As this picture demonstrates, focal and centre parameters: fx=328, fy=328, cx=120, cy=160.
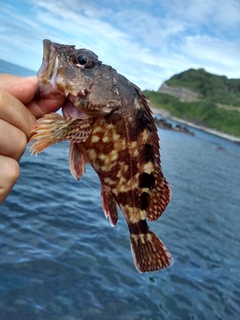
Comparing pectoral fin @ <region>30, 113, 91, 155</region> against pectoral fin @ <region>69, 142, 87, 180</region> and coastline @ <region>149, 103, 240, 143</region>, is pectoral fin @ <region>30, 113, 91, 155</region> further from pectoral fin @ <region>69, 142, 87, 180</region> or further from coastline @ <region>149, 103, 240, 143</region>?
coastline @ <region>149, 103, 240, 143</region>

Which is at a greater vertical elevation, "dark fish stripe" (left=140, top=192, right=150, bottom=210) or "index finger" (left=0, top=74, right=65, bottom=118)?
"index finger" (left=0, top=74, right=65, bottom=118)

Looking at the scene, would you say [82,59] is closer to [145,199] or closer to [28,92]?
[28,92]

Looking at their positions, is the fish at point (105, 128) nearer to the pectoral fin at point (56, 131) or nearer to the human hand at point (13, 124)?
the pectoral fin at point (56, 131)

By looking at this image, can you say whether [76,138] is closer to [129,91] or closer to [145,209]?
[129,91]

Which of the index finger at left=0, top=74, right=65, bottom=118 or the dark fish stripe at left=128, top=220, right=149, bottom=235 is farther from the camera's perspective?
the dark fish stripe at left=128, top=220, right=149, bottom=235

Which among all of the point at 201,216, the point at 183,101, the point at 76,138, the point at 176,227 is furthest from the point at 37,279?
the point at 183,101

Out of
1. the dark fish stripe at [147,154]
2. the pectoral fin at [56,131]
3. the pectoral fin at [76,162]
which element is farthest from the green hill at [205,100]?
the pectoral fin at [56,131]

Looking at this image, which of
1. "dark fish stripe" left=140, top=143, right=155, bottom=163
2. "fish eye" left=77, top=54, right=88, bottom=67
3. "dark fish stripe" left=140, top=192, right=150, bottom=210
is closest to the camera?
"fish eye" left=77, top=54, right=88, bottom=67

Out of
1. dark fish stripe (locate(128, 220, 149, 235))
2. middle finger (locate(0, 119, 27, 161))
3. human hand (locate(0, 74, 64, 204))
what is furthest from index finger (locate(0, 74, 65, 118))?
dark fish stripe (locate(128, 220, 149, 235))
